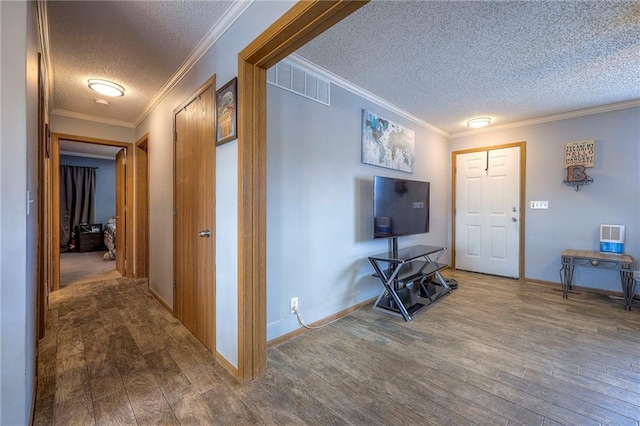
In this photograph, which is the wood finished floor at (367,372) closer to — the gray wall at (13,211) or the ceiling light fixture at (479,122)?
the gray wall at (13,211)

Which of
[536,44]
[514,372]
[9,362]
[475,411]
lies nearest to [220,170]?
[9,362]

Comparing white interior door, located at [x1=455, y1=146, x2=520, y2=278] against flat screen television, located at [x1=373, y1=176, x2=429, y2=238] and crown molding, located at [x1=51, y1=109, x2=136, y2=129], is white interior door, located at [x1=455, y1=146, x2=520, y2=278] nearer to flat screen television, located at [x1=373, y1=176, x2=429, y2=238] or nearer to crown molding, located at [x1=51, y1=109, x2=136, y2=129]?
flat screen television, located at [x1=373, y1=176, x2=429, y2=238]

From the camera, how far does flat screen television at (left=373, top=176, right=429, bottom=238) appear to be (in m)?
2.87

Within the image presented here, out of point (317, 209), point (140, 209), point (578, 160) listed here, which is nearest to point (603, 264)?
point (578, 160)

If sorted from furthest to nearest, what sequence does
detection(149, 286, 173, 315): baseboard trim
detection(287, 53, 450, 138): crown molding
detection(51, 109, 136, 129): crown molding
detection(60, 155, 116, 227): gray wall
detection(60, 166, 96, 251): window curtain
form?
detection(60, 155, 116, 227): gray wall → detection(60, 166, 96, 251): window curtain → detection(51, 109, 136, 129): crown molding → detection(149, 286, 173, 315): baseboard trim → detection(287, 53, 450, 138): crown molding

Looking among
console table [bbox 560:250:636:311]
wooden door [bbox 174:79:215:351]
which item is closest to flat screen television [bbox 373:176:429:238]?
wooden door [bbox 174:79:215:351]

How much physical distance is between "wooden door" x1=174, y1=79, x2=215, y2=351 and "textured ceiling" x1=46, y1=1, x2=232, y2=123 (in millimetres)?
370

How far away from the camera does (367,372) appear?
1827mm

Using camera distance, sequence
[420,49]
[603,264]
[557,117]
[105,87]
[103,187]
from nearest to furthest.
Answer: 1. [420,49]
2. [105,87]
3. [603,264]
4. [557,117]
5. [103,187]

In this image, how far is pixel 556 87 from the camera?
9.59ft

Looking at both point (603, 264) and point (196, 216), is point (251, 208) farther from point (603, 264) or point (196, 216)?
point (603, 264)

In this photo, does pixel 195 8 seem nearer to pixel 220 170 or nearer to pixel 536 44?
pixel 220 170

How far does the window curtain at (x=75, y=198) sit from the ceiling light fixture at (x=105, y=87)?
5.24 meters

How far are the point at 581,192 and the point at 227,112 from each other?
14.7 feet
